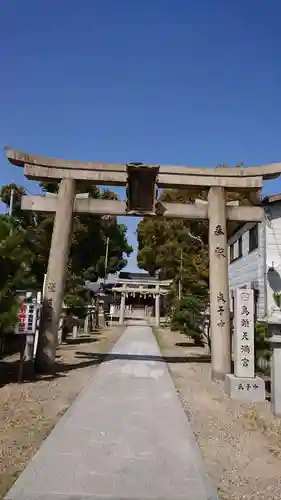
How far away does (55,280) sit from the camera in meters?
9.97

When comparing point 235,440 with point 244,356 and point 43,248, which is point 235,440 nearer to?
point 244,356

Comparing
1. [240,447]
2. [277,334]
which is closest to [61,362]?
[277,334]

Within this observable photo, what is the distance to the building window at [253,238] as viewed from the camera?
50.9 ft

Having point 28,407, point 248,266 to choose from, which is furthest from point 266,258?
point 28,407

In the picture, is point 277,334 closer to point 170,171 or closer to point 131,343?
point 170,171

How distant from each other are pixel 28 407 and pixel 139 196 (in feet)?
19.0

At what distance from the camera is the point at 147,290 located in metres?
35.6

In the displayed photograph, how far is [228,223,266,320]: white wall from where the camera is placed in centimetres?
1473

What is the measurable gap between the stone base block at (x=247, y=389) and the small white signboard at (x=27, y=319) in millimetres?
4457

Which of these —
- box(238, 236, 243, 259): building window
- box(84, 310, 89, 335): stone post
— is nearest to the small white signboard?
box(238, 236, 243, 259): building window

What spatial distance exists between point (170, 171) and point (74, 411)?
639 centimetres

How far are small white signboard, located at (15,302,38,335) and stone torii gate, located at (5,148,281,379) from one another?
0.85 metres

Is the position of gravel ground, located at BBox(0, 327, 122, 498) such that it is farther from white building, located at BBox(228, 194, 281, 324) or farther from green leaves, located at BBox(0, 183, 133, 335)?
white building, located at BBox(228, 194, 281, 324)

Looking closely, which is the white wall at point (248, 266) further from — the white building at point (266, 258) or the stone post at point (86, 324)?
the stone post at point (86, 324)
